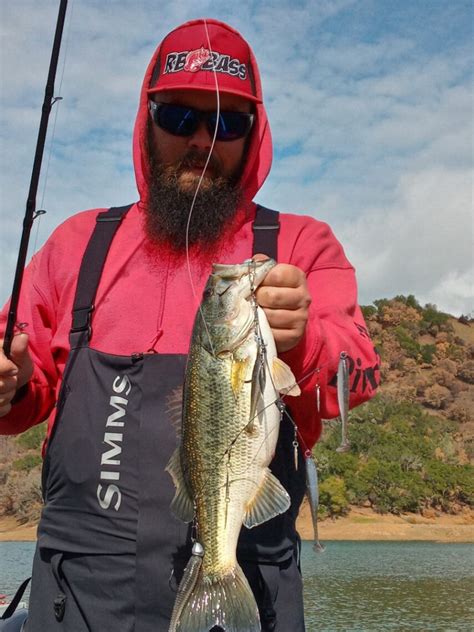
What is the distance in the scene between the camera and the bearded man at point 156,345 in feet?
7.77

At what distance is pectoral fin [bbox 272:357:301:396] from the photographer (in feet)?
7.25

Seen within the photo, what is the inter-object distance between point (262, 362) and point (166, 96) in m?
1.54

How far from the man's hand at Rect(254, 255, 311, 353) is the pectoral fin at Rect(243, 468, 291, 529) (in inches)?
17.3

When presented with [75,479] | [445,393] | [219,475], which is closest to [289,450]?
[219,475]

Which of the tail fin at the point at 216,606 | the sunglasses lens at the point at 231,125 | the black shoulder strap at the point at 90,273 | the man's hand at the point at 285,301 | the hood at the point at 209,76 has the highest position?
the hood at the point at 209,76

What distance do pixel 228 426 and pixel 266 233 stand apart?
0.89 metres

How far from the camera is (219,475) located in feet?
7.43

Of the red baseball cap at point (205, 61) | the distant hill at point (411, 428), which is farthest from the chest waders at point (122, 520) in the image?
the distant hill at point (411, 428)

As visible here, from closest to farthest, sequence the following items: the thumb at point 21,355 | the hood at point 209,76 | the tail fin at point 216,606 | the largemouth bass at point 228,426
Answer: the tail fin at point 216,606
the largemouth bass at point 228,426
the thumb at point 21,355
the hood at point 209,76

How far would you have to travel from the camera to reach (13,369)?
7.99 ft

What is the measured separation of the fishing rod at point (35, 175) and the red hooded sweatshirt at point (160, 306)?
0.38 feet

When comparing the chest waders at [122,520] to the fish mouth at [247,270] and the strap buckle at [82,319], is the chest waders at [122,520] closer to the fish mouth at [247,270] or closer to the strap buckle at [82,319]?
the strap buckle at [82,319]

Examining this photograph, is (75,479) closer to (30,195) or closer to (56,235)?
(56,235)

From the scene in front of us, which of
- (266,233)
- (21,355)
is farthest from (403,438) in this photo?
(21,355)
